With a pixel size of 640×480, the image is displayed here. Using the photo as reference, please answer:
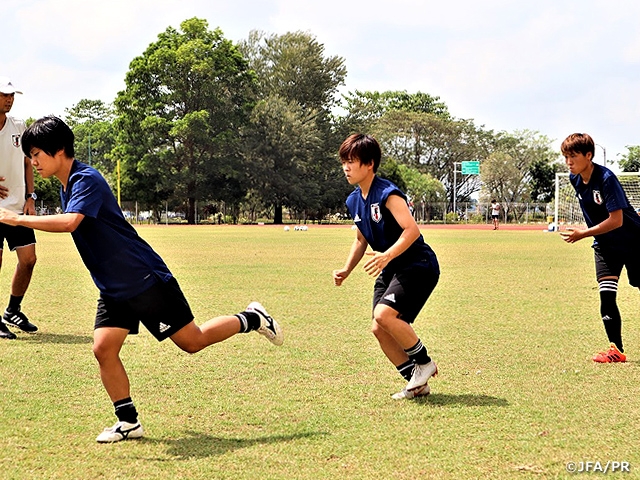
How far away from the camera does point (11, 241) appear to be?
8.34m

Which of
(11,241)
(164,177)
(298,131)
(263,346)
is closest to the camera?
(263,346)

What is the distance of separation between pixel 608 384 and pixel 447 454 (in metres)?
2.24

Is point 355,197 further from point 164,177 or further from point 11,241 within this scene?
point 164,177

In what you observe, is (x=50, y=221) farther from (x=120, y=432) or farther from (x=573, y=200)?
(x=573, y=200)

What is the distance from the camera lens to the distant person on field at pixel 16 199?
812 centimetres

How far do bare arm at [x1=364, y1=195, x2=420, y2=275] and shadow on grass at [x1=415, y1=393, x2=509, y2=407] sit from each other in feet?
3.22

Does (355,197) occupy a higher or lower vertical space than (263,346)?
higher

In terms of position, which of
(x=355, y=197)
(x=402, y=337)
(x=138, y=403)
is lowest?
(x=138, y=403)

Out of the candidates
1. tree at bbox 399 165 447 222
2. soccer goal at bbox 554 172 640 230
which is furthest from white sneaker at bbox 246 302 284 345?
tree at bbox 399 165 447 222

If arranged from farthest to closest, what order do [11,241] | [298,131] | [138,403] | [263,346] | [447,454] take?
[298,131], [11,241], [263,346], [138,403], [447,454]

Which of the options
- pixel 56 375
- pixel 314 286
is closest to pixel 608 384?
pixel 56 375

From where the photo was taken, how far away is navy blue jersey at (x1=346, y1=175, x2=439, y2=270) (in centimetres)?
551

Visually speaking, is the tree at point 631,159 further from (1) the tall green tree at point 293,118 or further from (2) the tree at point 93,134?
(2) the tree at point 93,134

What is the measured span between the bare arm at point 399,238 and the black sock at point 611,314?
2540 millimetres
